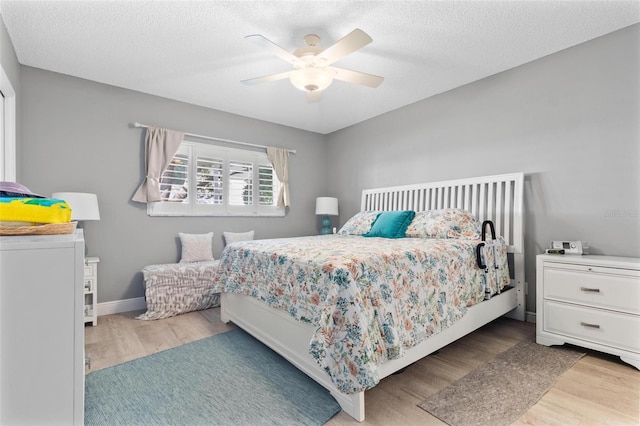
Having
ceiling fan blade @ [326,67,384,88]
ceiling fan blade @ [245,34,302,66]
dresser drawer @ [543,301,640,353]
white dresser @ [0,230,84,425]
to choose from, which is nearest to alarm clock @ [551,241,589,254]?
dresser drawer @ [543,301,640,353]

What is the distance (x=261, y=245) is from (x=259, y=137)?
2.40 m

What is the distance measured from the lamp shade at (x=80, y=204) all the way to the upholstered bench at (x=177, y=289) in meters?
0.77

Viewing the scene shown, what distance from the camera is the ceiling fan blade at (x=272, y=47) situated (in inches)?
77.8

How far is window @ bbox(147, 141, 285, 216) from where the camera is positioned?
385 cm

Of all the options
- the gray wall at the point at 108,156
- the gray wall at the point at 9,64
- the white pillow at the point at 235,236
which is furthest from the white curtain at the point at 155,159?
the gray wall at the point at 9,64

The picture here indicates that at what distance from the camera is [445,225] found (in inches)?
118

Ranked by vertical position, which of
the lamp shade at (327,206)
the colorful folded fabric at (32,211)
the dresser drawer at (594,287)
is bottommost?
the dresser drawer at (594,287)

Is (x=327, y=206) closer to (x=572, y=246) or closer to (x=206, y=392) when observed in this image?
(x=572, y=246)

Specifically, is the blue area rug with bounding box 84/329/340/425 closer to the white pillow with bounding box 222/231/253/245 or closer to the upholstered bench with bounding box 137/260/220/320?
the upholstered bench with bounding box 137/260/220/320

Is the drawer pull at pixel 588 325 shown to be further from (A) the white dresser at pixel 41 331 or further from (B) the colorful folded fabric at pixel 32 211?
(B) the colorful folded fabric at pixel 32 211

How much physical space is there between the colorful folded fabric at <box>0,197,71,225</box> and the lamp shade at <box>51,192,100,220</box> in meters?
2.00

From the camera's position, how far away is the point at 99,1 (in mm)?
2123

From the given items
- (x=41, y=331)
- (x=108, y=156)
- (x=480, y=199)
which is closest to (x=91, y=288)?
(x=108, y=156)

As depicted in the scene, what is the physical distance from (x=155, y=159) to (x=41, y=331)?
3.12 metres
